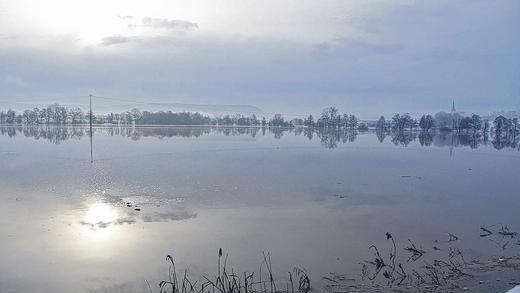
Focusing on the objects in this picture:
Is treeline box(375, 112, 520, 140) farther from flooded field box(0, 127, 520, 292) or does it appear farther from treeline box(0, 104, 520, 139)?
flooded field box(0, 127, 520, 292)

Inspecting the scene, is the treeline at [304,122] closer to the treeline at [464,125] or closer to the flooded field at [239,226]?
the treeline at [464,125]

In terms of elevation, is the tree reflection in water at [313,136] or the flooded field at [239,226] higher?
the tree reflection in water at [313,136]

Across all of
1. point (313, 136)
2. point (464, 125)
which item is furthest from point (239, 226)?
point (464, 125)

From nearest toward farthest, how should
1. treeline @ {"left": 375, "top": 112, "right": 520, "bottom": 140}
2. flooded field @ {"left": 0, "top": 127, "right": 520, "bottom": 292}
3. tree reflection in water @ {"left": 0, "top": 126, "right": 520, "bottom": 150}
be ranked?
flooded field @ {"left": 0, "top": 127, "right": 520, "bottom": 292} < tree reflection in water @ {"left": 0, "top": 126, "right": 520, "bottom": 150} < treeline @ {"left": 375, "top": 112, "right": 520, "bottom": 140}

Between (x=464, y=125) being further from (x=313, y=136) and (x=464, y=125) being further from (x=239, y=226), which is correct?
(x=239, y=226)

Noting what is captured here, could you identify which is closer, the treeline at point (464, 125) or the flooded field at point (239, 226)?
the flooded field at point (239, 226)

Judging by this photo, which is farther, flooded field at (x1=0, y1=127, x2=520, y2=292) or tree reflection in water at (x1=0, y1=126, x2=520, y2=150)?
tree reflection in water at (x1=0, y1=126, x2=520, y2=150)

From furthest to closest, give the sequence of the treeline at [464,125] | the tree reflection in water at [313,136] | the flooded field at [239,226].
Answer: the treeline at [464,125]
the tree reflection in water at [313,136]
the flooded field at [239,226]

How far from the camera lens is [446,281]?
779 centimetres

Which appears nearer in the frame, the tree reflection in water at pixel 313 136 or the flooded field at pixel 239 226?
the flooded field at pixel 239 226

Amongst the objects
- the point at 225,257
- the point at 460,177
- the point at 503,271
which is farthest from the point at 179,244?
the point at 460,177

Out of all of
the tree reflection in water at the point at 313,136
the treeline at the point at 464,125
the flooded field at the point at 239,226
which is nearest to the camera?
the flooded field at the point at 239,226

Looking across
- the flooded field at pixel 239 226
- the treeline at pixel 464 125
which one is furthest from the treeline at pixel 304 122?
the flooded field at pixel 239 226

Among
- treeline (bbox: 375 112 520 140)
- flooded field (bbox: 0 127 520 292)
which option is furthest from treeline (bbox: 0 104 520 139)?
flooded field (bbox: 0 127 520 292)
